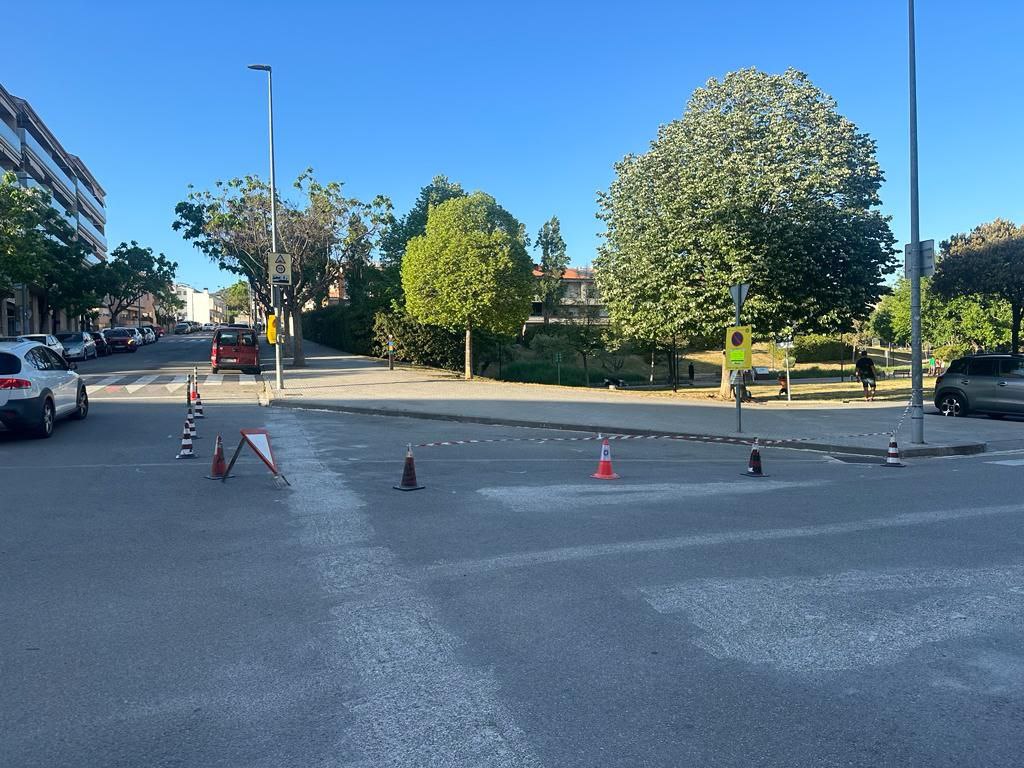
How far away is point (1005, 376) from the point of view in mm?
19734

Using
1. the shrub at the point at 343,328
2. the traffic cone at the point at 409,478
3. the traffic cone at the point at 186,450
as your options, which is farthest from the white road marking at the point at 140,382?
the traffic cone at the point at 409,478

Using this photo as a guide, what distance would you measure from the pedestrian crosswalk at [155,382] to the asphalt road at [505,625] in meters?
16.4

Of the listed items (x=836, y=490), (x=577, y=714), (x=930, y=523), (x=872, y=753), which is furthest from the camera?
(x=836, y=490)

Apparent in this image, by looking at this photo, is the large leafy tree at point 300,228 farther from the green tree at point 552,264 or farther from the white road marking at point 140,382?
the green tree at point 552,264

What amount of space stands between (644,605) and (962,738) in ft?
6.86

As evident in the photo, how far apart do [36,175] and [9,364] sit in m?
58.7

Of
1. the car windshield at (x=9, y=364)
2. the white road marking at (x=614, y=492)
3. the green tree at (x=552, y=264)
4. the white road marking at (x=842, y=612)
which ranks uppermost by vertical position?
the green tree at (x=552, y=264)

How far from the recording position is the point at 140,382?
2731 cm

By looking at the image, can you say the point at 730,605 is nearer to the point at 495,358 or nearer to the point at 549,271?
the point at 495,358

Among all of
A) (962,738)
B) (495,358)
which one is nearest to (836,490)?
(962,738)

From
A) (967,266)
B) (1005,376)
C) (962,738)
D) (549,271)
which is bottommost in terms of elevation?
(962,738)

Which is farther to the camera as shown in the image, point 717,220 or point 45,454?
point 717,220

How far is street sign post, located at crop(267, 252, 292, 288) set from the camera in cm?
2409

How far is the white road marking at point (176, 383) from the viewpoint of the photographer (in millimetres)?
25156
